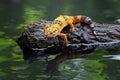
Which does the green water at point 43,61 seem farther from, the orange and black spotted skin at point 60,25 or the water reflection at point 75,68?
the orange and black spotted skin at point 60,25

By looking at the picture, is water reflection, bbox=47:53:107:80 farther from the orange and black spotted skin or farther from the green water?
the orange and black spotted skin

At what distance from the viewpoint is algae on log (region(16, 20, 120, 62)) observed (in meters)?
5.12

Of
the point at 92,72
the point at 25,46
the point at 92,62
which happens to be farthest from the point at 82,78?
the point at 25,46

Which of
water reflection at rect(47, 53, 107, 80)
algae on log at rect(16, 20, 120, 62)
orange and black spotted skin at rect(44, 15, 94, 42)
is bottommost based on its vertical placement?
water reflection at rect(47, 53, 107, 80)

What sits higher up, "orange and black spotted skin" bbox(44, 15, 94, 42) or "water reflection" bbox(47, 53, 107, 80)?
"orange and black spotted skin" bbox(44, 15, 94, 42)

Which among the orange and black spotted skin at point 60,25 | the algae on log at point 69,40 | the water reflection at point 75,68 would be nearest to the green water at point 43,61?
the water reflection at point 75,68

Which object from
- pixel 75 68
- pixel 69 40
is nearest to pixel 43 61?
pixel 75 68

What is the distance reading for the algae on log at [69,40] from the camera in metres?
5.12

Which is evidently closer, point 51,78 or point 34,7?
point 51,78

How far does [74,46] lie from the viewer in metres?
5.25

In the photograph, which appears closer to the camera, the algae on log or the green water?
the green water

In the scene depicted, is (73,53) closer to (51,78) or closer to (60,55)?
(60,55)

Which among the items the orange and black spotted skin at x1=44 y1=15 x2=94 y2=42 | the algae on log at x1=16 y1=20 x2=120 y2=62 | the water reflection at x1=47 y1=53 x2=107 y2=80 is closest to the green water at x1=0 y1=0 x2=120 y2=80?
the water reflection at x1=47 y1=53 x2=107 y2=80

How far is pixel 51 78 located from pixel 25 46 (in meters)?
1.33
